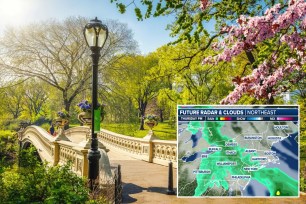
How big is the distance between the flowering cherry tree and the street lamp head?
114 inches

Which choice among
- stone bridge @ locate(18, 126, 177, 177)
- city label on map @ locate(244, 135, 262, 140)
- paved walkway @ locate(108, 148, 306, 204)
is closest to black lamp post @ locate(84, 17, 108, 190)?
paved walkway @ locate(108, 148, 306, 204)

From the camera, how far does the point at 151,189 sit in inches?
427

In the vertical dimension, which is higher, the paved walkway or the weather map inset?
the weather map inset

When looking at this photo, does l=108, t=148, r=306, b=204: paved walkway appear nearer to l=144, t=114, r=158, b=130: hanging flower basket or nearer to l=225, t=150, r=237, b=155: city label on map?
l=144, t=114, r=158, b=130: hanging flower basket

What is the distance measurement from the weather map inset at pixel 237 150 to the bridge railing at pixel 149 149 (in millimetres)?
11316

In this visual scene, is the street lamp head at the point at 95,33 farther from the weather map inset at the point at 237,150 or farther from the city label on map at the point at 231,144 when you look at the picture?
the city label on map at the point at 231,144

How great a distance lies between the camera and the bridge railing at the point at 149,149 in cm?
1609

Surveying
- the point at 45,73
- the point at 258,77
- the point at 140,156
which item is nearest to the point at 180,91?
the point at 45,73

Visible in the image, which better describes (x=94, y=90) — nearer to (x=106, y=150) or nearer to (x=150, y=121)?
(x=106, y=150)

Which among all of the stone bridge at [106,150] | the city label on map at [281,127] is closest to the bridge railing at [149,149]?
the stone bridge at [106,150]

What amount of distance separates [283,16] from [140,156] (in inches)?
553

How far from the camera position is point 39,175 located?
6.46m

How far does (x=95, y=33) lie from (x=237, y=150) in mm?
5246

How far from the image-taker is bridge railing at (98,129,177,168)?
16.1 metres
